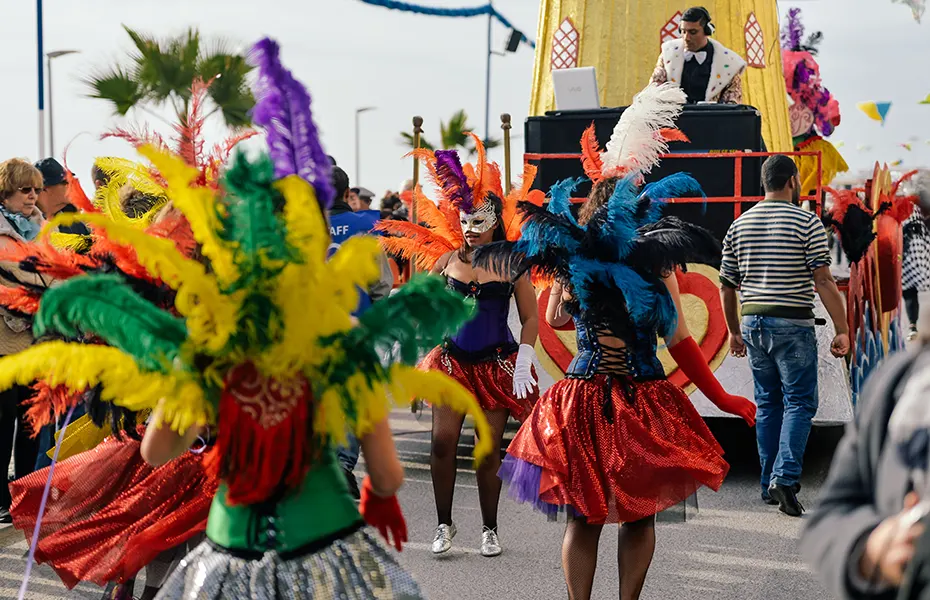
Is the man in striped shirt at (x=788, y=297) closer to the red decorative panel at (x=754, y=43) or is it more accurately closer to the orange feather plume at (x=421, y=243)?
the orange feather plume at (x=421, y=243)

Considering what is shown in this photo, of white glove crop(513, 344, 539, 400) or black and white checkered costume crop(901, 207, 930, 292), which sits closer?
white glove crop(513, 344, 539, 400)

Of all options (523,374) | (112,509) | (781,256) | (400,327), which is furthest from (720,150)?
(400,327)

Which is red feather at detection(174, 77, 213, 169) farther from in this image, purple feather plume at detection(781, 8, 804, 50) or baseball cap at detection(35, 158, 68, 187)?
purple feather plume at detection(781, 8, 804, 50)

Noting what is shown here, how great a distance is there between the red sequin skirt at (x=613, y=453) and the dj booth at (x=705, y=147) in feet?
12.8

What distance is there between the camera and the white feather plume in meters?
4.75

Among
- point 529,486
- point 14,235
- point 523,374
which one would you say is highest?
point 14,235

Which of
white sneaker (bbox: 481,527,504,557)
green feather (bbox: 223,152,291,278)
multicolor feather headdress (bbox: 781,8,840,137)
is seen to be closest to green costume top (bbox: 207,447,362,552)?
green feather (bbox: 223,152,291,278)

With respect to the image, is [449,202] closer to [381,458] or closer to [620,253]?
[620,253]

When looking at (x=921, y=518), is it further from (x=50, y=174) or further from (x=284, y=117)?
(x=50, y=174)

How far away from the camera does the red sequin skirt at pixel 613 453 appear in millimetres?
4328

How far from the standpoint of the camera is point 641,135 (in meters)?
4.79

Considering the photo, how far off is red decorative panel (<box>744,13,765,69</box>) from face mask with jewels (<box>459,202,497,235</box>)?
20.6 feet

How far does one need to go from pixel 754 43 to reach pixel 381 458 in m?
9.78

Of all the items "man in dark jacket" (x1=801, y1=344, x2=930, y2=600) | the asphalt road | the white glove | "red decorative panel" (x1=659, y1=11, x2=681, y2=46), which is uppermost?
"red decorative panel" (x1=659, y1=11, x2=681, y2=46)
